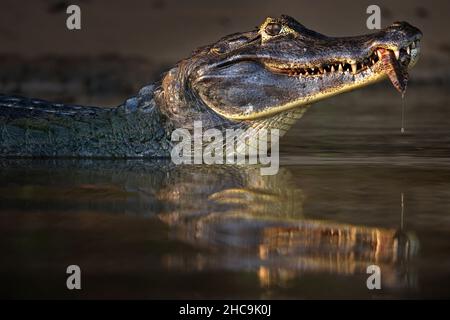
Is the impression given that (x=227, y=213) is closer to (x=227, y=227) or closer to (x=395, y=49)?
(x=227, y=227)

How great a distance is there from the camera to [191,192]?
592cm

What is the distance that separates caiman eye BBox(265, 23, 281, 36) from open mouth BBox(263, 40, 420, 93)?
335mm

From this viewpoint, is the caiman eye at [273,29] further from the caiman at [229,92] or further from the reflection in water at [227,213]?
the reflection in water at [227,213]

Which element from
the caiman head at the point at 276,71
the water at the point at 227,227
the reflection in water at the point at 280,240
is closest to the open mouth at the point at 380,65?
the caiman head at the point at 276,71

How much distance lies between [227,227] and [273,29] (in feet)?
10.1

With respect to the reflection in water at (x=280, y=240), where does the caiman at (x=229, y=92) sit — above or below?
above

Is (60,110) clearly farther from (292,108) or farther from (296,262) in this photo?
(296,262)

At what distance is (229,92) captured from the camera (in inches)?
296

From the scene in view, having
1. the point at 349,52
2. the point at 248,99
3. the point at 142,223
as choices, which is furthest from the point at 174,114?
the point at 142,223

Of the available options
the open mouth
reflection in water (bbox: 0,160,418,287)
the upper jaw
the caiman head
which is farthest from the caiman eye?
reflection in water (bbox: 0,160,418,287)

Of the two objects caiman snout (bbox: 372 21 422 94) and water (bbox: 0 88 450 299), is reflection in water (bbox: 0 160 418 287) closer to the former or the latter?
water (bbox: 0 88 450 299)

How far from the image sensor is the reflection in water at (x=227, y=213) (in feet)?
13.0

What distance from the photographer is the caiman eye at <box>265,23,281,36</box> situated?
24.4 ft
